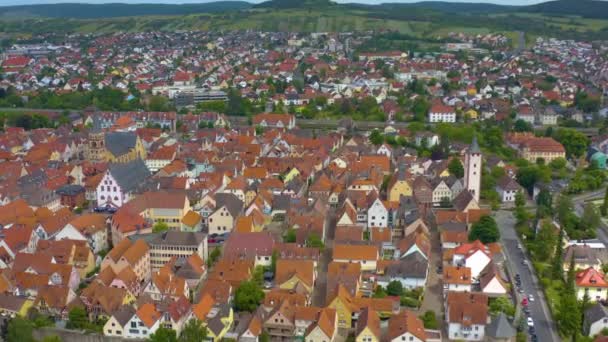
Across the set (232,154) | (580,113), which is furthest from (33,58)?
(580,113)

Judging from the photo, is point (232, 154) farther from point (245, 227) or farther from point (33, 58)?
point (33, 58)

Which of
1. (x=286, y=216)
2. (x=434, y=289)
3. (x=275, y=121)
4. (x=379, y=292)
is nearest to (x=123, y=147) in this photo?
(x=275, y=121)

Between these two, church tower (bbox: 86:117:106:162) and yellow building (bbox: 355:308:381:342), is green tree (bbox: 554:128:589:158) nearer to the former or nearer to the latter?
yellow building (bbox: 355:308:381:342)

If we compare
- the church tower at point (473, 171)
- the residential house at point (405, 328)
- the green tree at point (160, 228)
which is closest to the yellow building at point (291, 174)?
→ the green tree at point (160, 228)

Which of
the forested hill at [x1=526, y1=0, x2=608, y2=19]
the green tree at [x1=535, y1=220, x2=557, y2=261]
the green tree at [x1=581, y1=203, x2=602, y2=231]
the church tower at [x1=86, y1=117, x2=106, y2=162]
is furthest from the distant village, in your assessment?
the forested hill at [x1=526, y1=0, x2=608, y2=19]

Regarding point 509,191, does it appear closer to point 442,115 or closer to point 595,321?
point 595,321

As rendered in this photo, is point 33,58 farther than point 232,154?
Yes

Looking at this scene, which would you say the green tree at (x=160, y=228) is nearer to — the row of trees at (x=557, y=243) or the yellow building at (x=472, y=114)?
the row of trees at (x=557, y=243)
